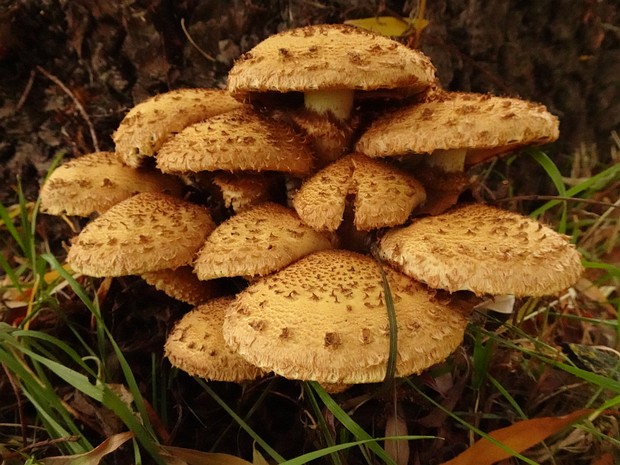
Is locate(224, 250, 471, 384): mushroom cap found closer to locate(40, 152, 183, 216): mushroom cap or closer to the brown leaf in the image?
the brown leaf

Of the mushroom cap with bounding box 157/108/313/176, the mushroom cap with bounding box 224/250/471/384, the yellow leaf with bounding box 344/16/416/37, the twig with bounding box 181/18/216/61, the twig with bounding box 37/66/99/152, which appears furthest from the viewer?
the twig with bounding box 37/66/99/152

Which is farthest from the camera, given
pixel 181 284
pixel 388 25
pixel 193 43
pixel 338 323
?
pixel 193 43

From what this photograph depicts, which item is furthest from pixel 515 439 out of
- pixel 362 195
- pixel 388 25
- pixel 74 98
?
pixel 74 98

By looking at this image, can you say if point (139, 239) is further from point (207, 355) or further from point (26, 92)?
point (26, 92)

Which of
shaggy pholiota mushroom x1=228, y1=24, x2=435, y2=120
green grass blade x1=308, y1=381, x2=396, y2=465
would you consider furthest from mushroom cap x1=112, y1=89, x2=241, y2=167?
green grass blade x1=308, y1=381, x2=396, y2=465

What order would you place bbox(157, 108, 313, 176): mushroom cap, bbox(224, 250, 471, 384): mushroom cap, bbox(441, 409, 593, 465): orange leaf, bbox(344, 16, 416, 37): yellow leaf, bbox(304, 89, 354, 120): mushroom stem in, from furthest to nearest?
bbox(344, 16, 416, 37): yellow leaf
bbox(304, 89, 354, 120): mushroom stem
bbox(157, 108, 313, 176): mushroom cap
bbox(441, 409, 593, 465): orange leaf
bbox(224, 250, 471, 384): mushroom cap

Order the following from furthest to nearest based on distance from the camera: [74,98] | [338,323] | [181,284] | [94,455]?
1. [74,98]
2. [181,284]
3. [94,455]
4. [338,323]

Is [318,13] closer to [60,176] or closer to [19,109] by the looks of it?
[60,176]
